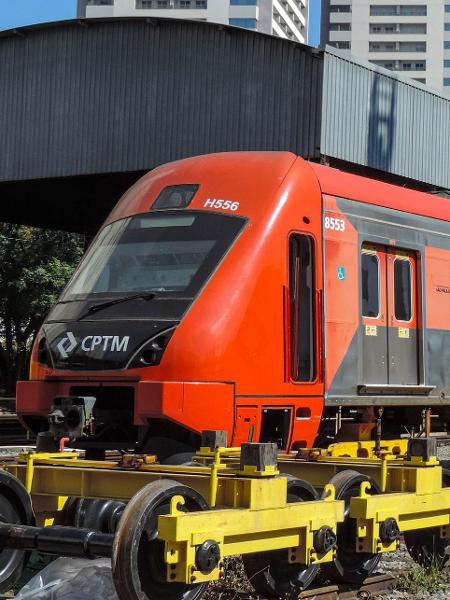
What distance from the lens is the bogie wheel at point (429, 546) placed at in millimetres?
7707

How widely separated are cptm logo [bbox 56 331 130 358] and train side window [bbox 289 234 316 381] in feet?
5.47

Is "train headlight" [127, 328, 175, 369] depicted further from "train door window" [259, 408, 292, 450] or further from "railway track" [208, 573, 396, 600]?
"railway track" [208, 573, 396, 600]

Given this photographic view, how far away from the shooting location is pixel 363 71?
23.3 meters

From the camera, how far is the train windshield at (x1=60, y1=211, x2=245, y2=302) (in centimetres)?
945

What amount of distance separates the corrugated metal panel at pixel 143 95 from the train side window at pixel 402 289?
11.6 meters

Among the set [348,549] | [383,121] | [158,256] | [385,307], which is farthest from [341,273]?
[383,121]

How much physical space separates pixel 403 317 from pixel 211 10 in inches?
4798

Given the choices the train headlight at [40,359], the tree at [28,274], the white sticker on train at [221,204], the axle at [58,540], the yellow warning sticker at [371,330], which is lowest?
the axle at [58,540]

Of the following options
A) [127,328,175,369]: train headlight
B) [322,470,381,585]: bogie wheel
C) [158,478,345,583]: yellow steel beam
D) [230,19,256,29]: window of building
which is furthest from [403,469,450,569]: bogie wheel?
[230,19,256,29]: window of building

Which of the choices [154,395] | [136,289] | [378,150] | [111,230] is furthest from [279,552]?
[378,150]

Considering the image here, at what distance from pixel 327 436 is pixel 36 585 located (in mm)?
5085

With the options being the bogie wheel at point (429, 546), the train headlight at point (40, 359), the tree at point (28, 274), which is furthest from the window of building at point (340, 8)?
the bogie wheel at point (429, 546)

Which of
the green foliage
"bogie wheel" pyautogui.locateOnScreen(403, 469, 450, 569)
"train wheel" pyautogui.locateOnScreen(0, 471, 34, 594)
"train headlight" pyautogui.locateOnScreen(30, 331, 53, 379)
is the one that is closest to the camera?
"train wheel" pyautogui.locateOnScreen(0, 471, 34, 594)

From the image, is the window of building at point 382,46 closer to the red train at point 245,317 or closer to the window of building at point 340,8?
the window of building at point 340,8
